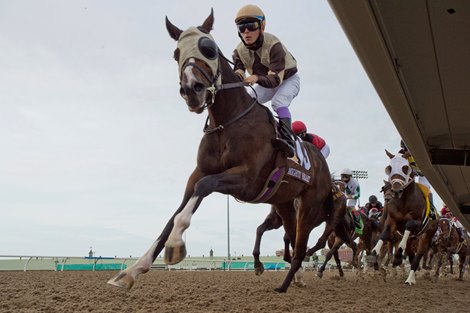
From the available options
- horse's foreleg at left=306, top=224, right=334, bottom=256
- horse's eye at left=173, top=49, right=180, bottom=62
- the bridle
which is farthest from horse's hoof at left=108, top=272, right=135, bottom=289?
horse's foreleg at left=306, top=224, right=334, bottom=256

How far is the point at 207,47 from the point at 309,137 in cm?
526

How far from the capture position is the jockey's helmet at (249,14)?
5867 millimetres

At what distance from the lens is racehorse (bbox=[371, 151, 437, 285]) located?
10453 millimetres

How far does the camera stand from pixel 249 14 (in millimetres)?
5859

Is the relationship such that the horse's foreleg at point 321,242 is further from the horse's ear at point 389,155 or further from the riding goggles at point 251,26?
the riding goggles at point 251,26

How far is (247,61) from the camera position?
6.35 m

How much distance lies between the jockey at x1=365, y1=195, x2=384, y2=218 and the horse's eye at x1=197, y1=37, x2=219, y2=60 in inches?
516

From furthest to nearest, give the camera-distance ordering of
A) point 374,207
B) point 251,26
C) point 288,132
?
1. point 374,207
2. point 288,132
3. point 251,26

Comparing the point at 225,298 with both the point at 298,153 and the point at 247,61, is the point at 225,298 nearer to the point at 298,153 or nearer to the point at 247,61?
the point at 298,153

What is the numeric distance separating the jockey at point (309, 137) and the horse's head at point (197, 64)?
485cm

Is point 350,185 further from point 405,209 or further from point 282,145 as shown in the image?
point 282,145

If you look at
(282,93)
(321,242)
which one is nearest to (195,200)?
(282,93)

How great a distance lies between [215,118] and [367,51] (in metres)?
2.85

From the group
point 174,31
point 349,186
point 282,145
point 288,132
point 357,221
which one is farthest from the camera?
point 349,186
